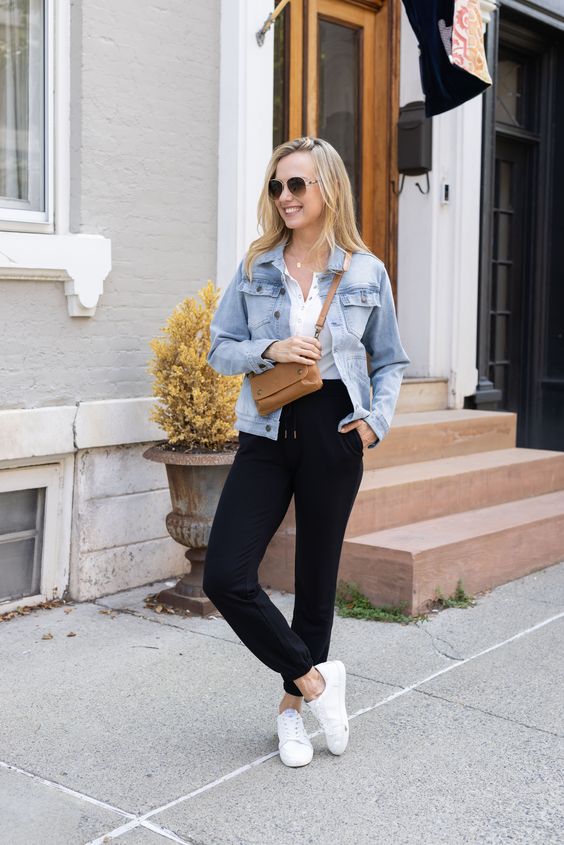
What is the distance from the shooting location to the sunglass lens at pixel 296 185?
10.7 feet

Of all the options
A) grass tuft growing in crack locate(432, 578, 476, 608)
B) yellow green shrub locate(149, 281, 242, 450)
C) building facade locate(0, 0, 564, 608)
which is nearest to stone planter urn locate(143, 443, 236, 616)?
yellow green shrub locate(149, 281, 242, 450)

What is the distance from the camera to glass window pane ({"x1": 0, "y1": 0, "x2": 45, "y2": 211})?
4945 mm

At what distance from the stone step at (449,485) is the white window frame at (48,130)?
192 centimetres

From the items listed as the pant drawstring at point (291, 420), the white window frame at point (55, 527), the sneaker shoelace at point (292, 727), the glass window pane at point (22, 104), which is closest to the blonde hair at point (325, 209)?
the pant drawstring at point (291, 420)

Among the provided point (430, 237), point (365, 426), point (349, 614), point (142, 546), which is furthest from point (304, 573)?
point (430, 237)

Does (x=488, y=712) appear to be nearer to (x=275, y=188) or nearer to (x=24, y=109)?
(x=275, y=188)

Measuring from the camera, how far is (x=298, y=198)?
3281 mm

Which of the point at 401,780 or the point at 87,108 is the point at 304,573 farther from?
the point at 87,108

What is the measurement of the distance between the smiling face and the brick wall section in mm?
1900

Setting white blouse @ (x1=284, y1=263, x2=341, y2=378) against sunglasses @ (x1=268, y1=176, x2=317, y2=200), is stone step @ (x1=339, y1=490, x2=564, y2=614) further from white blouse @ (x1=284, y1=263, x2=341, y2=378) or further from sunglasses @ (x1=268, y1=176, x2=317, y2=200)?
sunglasses @ (x1=268, y1=176, x2=317, y2=200)

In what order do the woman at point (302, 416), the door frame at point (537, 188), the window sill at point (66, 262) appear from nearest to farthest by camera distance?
the woman at point (302, 416), the window sill at point (66, 262), the door frame at point (537, 188)

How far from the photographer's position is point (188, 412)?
16.0 ft

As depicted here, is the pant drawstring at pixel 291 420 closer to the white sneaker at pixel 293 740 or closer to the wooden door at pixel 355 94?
the white sneaker at pixel 293 740

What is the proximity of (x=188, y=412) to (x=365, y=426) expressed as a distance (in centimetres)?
177
